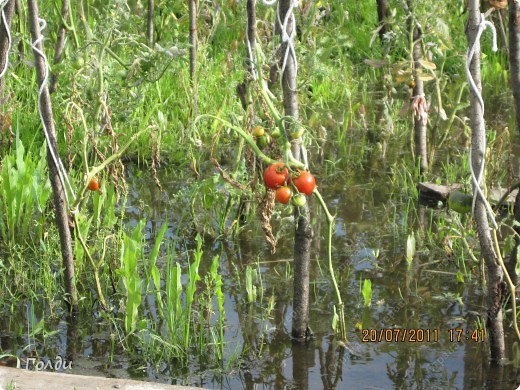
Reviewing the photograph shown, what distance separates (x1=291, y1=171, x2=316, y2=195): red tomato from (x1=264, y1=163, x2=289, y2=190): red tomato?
43 mm

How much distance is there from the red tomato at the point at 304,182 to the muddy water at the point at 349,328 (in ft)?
2.33

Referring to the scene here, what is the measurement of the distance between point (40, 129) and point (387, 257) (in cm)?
224

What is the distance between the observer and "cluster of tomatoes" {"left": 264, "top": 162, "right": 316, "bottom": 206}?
297 cm

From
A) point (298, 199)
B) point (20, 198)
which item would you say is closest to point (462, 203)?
point (298, 199)

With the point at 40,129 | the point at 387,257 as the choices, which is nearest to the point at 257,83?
the point at 387,257

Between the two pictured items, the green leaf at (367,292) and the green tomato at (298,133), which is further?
the green leaf at (367,292)

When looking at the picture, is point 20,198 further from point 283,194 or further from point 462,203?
point 462,203

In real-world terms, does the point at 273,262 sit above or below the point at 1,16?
below

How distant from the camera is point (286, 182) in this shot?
3.04 m

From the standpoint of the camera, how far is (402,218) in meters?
4.73

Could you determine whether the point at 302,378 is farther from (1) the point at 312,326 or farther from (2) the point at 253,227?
(2) the point at 253,227
